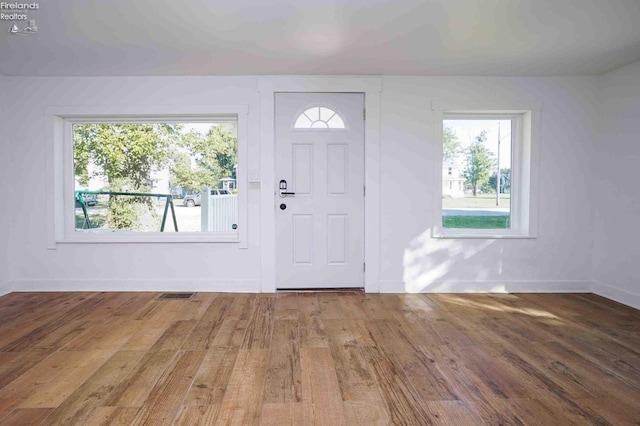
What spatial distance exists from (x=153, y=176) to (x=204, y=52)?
1660 millimetres

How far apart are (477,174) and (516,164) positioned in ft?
1.41

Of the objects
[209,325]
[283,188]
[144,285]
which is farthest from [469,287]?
[144,285]

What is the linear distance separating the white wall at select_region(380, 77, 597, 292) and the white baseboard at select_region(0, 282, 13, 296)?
3.91 metres

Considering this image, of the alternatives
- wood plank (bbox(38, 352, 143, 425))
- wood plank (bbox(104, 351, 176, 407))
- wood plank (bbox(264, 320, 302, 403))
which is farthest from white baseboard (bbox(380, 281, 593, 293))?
wood plank (bbox(38, 352, 143, 425))

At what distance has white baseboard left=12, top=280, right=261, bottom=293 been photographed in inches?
176

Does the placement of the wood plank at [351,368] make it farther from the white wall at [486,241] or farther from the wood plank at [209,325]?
the white wall at [486,241]

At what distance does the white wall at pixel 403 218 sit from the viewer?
444 centimetres

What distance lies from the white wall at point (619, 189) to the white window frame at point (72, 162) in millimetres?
3745

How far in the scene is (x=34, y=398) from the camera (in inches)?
84.3

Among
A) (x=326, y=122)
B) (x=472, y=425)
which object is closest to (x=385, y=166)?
(x=326, y=122)

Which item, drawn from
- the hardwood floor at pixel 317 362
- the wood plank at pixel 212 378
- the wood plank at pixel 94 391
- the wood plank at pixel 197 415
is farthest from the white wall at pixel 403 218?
the wood plank at pixel 197 415

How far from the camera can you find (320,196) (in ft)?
14.9

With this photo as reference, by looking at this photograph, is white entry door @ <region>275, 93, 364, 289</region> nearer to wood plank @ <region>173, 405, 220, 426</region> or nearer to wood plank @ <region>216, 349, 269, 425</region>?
wood plank @ <region>216, 349, 269, 425</region>

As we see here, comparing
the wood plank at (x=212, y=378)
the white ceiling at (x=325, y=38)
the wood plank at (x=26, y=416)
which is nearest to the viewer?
the wood plank at (x=26, y=416)
